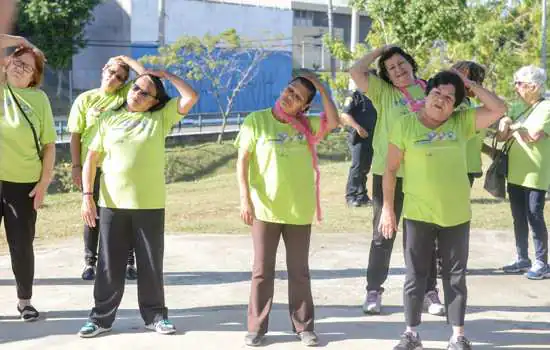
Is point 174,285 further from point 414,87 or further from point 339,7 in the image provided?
point 339,7

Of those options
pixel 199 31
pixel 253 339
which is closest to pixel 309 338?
pixel 253 339

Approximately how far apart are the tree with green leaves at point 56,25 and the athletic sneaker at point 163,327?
29.2 meters

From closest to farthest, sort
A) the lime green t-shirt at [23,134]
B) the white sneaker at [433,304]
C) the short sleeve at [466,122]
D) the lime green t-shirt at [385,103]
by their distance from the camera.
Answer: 1. the short sleeve at [466,122]
2. the lime green t-shirt at [23,134]
3. the lime green t-shirt at [385,103]
4. the white sneaker at [433,304]

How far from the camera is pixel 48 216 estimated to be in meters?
11.9

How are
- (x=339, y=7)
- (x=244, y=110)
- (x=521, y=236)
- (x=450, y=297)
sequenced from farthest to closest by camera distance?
(x=339, y=7) < (x=244, y=110) < (x=521, y=236) < (x=450, y=297)

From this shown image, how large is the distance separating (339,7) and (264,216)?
56183 millimetres

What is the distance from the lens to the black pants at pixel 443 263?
4.92m

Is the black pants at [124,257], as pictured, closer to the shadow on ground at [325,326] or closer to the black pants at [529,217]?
the shadow on ground at [325,326]

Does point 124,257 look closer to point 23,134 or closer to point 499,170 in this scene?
point 23,134

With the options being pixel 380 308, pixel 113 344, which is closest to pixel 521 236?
pixel 380 308

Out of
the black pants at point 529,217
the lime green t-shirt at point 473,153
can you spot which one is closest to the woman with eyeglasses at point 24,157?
the lime green t-shirt at point 473,153

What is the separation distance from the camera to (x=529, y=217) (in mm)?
7207

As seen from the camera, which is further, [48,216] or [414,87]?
[48,216]

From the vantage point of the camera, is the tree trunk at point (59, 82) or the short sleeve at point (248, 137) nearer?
the short sleeve at point (248, 137)
